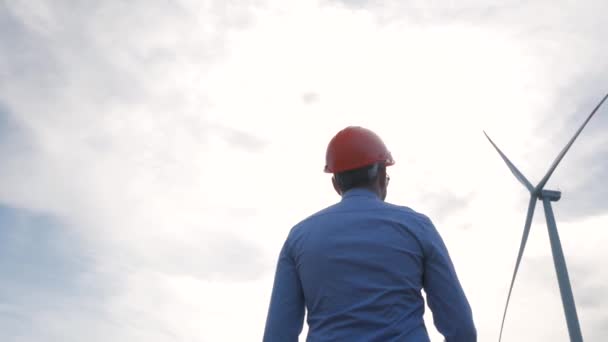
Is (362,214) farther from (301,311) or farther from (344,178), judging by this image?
(301,311)

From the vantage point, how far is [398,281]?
524cm

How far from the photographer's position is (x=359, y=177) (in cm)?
614

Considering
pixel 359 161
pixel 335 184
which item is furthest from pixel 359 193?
pixel 335 184

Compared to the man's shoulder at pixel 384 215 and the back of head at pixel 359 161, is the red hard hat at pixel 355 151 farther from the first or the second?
the man's shoulder at pixel 384 215

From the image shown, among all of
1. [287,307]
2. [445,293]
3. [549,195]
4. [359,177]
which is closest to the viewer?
[445,293]

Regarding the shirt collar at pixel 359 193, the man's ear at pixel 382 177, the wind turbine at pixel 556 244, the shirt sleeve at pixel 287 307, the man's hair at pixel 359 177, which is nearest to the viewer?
the shirt sleeve at pixel 287 307

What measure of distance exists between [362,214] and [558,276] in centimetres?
2938

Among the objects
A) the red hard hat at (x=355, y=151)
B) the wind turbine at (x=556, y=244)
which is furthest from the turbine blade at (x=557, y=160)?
the red hard hat at (x=355, y=151)

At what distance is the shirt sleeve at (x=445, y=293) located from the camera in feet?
17.8

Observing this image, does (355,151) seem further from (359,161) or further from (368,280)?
(368,280)

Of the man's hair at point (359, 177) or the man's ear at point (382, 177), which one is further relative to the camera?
the man's ear at point (382, 177)

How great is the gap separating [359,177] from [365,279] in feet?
4.04

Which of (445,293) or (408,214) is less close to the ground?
(408,214)

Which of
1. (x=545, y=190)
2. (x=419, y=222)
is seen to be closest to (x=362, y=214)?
(x=419, y=222)
